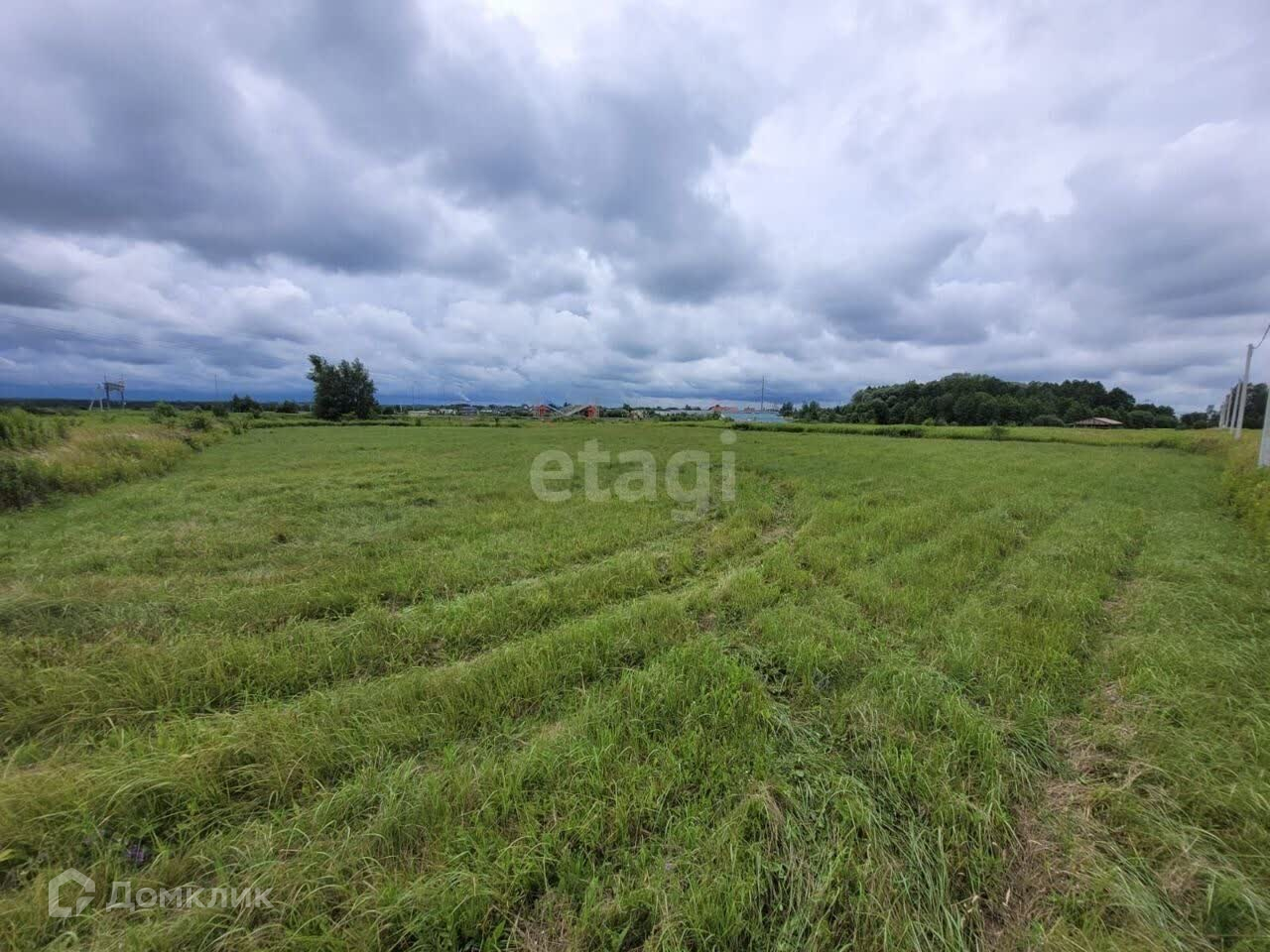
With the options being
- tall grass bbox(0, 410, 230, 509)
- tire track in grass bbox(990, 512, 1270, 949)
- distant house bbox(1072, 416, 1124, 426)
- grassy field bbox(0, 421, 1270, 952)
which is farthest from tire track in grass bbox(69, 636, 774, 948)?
distant house bbox(1072, 416, 1124, 426)

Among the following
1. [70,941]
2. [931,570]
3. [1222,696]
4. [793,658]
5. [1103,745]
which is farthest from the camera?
[931,570]

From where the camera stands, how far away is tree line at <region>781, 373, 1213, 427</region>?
73062mm

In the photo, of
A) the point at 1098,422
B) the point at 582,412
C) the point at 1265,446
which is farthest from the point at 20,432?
the point at 1098,422

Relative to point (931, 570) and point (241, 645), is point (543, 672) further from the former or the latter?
point (931, 570)

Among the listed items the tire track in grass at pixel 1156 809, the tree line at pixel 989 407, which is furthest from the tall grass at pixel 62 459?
the tree line at pixel 989 407

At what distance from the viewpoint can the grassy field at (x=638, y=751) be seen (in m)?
2.06

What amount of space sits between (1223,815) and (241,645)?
24.1ft

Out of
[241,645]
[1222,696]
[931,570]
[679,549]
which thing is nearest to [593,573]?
[679,549]

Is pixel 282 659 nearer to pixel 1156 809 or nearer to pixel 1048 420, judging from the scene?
pixel 1156 809

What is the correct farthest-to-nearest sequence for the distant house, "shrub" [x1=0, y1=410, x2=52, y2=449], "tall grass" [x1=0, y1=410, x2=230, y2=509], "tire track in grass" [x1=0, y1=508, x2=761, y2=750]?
the distant house, "shrub" [x1=0, y1=410, x2=52, y2=449], "tall grass" [x1=0, y1=410, x2=230, y2=509], "tire track in grass" [x1=0, y1=508, x2=761, y2=750]

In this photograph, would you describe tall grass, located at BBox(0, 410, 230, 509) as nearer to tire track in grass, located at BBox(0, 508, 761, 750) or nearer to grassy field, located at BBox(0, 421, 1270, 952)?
grassy field, located at BBox(0, 421, 1270, 952)

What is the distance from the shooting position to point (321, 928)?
193 cm

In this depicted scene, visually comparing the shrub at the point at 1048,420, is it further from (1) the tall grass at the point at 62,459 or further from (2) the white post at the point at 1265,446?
(1) the tall grass at the point at 62,459

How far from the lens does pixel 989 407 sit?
72125 mm
